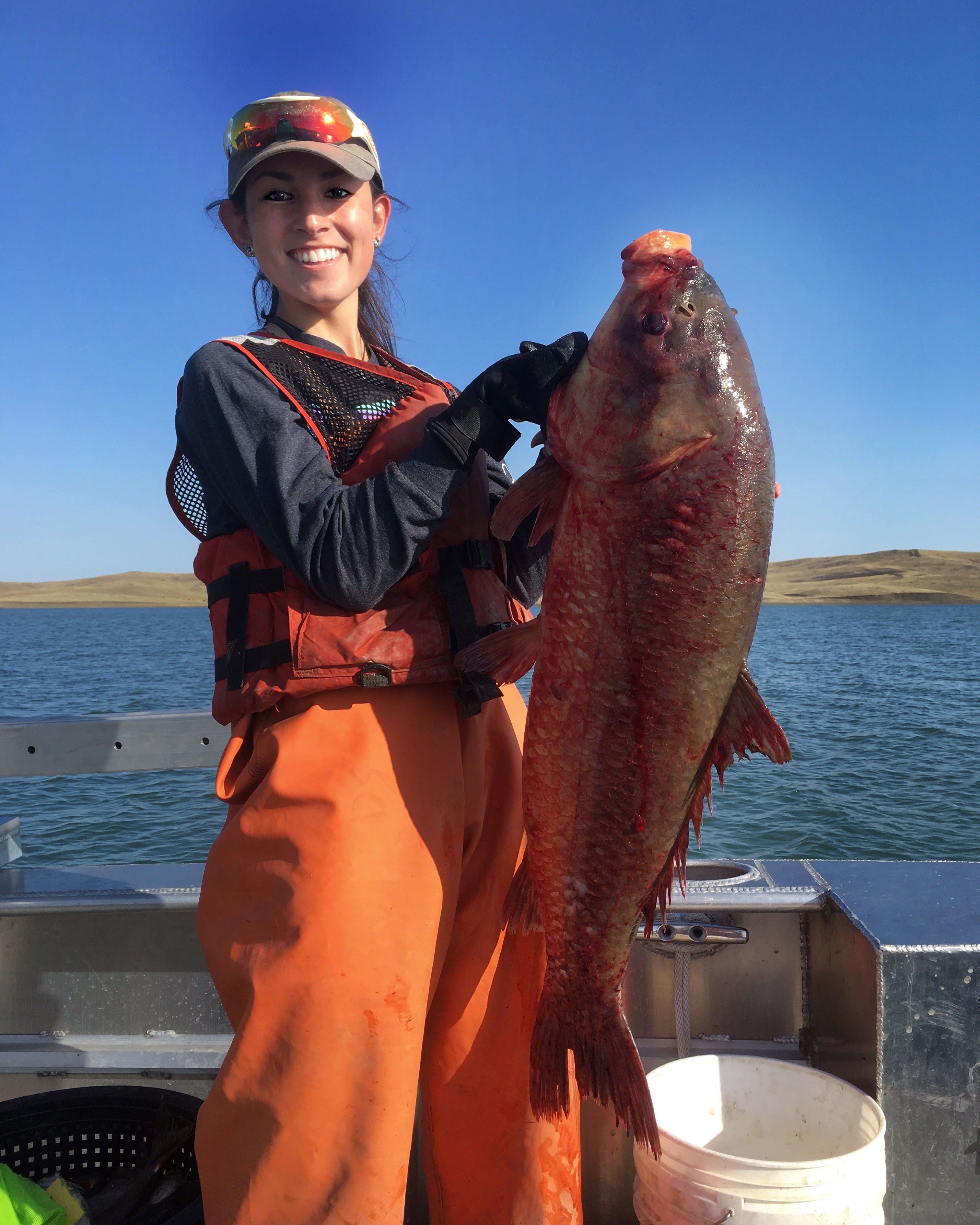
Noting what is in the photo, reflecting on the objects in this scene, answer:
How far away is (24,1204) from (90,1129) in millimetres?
458

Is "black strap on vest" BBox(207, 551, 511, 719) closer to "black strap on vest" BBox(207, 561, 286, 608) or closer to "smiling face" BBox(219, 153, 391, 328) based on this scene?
"black strap on vest" BBox(207, 561, 286, 608)

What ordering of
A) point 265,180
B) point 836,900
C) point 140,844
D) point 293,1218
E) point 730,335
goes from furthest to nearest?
point 140,844 < point 836,900 < point 265,180 < point 730,335 < point 293,1218

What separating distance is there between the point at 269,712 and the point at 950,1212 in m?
2.78

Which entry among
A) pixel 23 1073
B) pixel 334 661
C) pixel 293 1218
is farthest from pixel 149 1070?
pixel 334 661

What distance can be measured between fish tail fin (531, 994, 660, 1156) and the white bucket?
1.28 feet

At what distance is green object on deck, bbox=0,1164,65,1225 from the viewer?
237 cm

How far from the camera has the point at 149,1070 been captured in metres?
3.27

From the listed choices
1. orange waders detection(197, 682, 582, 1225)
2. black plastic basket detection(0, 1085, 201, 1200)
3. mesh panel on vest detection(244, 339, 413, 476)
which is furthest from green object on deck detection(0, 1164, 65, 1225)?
mesh panel on vest detection(244, 339, 413, 476)

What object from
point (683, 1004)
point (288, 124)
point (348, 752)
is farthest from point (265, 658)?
point (683, 1004)

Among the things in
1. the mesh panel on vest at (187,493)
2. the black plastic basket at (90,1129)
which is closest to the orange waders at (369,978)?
the mesh panel on vest at (187,493)

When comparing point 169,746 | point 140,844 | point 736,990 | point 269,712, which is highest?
point 269,712

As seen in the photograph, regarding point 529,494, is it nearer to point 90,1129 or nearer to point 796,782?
point 90,1129

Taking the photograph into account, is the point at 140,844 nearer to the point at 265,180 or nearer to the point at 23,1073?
the point at 23,1073

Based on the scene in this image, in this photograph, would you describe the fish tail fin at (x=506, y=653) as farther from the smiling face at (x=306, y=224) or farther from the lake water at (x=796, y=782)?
the lake water at (x=796, y=782)
